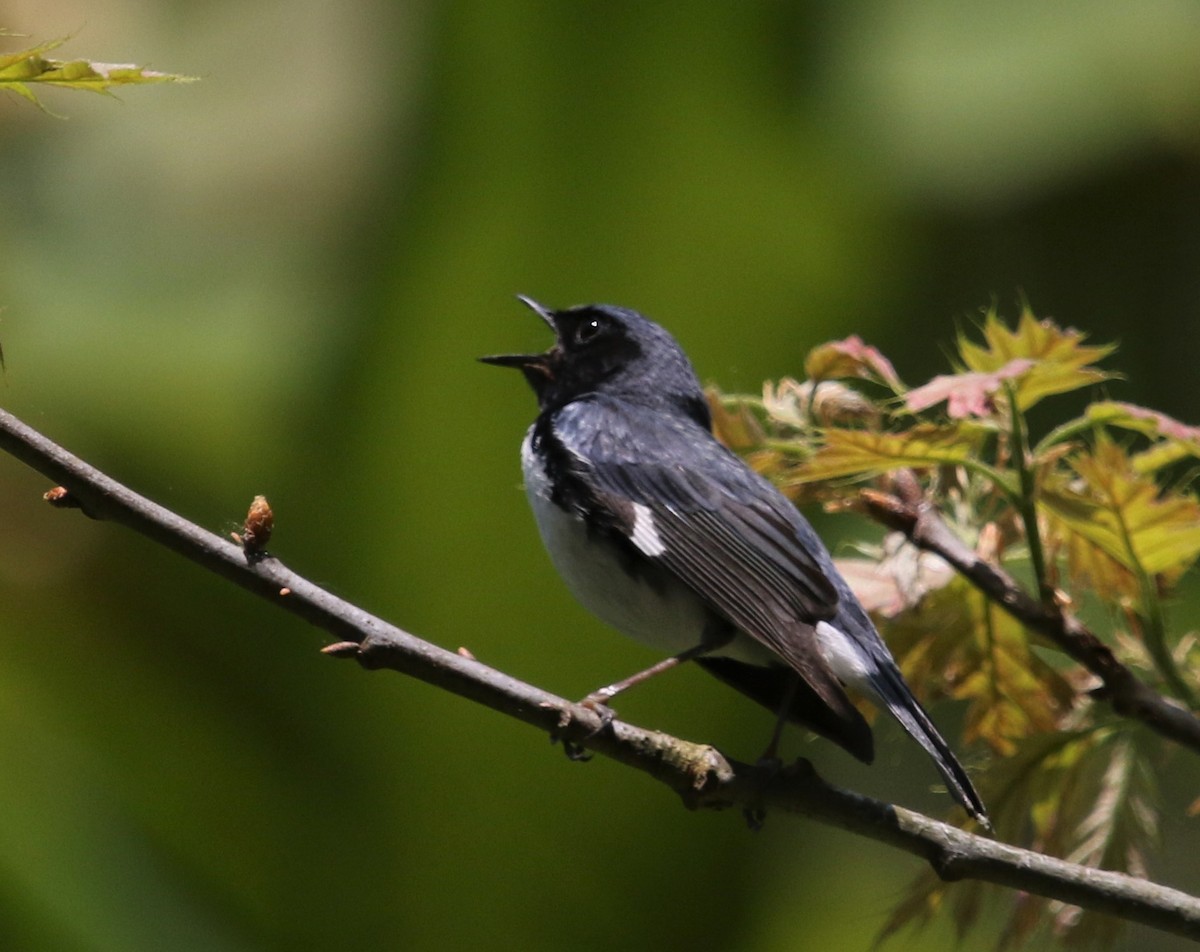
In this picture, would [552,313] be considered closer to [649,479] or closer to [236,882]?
[649,479]

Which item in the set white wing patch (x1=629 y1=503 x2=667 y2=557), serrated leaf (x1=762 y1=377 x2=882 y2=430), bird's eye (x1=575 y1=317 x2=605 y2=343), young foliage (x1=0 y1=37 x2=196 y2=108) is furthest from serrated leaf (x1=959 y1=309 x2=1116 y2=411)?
bird's eye (x1=575 y1=317 x2=605 y2=343)

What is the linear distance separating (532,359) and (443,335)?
1.97 ft

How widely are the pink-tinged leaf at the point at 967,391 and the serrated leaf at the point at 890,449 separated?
0.07m

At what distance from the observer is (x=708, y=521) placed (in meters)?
2.19

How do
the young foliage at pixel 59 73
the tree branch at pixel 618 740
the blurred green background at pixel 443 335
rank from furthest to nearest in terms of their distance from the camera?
the blurred green background at pixel 443 335, the tree branch at pixel 618 740, the young foliage at pixel 59 73

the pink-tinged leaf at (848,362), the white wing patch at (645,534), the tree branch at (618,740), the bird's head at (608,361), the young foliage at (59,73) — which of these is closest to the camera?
the young foliage at (59,73)

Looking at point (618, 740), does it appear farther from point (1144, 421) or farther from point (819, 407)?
point (1144, 421)

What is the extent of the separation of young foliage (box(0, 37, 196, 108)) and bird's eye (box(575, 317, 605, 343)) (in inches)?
63.7

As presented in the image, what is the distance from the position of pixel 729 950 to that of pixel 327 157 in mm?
2697

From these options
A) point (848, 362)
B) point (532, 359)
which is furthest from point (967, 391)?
point (532, 359)

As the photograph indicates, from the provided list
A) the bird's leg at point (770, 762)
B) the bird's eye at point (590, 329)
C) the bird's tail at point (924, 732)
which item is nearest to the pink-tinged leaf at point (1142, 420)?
the bird's tail at point (924, 732)

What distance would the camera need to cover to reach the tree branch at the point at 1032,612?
166 centimetres

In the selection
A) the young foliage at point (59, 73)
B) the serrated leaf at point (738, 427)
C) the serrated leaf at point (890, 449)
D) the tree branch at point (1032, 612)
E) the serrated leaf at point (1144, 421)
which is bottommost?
the tree branch at point (1032, 612)

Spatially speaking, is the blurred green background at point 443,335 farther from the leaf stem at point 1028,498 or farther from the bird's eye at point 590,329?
the leaf stem at point 1028,498
